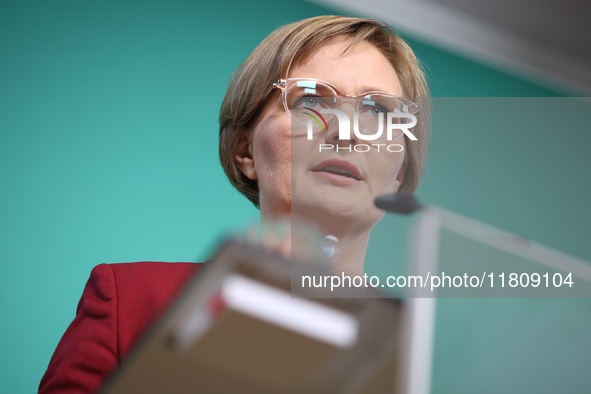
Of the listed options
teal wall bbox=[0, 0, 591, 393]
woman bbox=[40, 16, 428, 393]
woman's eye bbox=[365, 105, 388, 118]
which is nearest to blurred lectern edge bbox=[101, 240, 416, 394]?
woman bbox=[40, 16, 428, 393]

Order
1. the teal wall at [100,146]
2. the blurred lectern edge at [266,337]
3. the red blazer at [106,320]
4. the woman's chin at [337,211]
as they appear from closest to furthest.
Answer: the blurred lectern edge at [266,337], the woman's chin at [337,211], the red blazer at [106,320], the teal wall at [100,146]

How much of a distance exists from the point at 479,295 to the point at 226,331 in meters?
0.37

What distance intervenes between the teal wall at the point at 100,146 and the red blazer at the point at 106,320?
22.0 inches

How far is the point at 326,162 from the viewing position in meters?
1.02

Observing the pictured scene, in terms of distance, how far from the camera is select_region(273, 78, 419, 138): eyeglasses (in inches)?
43.5

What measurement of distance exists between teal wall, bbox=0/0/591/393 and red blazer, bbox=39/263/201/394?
56 cm

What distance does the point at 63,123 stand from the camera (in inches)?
75.9

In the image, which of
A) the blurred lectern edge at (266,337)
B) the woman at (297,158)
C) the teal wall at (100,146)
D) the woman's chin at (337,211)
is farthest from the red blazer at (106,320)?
the teal wall at (100,146)

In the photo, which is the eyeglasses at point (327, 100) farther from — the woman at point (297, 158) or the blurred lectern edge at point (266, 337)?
the blurred lectern edge at point (266, 337)

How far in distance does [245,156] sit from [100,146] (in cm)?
63

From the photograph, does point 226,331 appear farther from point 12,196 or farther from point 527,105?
point 12,196

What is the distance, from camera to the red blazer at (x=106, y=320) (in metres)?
1.05

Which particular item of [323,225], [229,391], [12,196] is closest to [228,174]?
[323,225]

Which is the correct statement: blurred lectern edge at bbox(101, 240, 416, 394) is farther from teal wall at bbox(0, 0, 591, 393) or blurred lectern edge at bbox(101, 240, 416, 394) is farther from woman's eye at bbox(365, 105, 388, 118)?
teal wall at bbox(0, 0, 591, 393)
